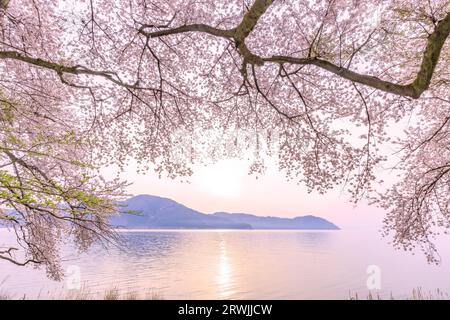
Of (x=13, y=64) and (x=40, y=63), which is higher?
(x=13, y=64)

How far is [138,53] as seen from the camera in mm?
10414

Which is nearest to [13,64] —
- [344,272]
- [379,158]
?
[379,158]

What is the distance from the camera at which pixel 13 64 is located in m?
9.68

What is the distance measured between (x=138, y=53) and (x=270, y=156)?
19.4 ft

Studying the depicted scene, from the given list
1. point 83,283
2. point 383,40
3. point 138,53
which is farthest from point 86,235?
point 83,283

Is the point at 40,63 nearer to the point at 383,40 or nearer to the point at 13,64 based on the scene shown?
the point at 13,64
